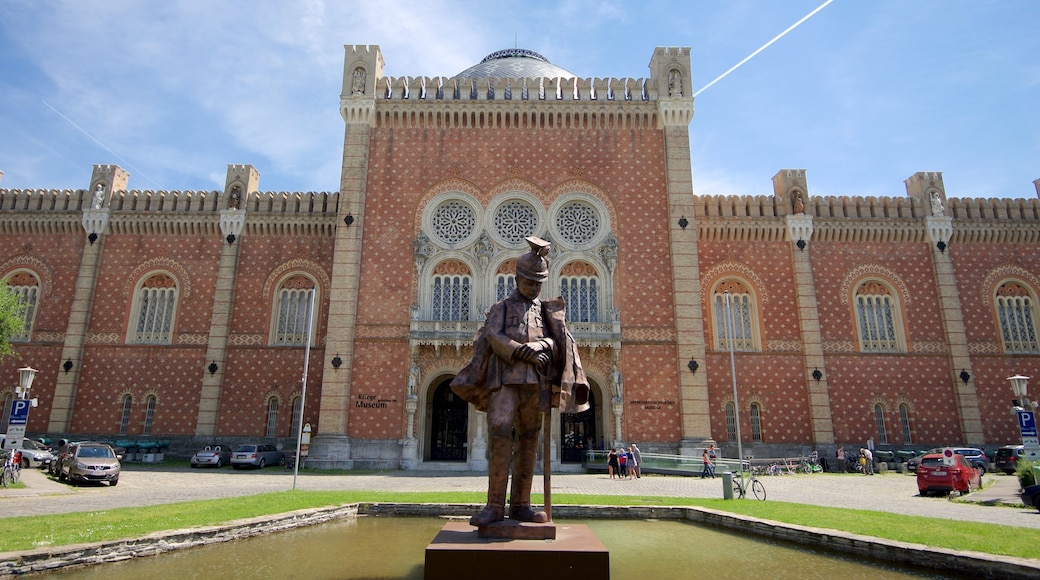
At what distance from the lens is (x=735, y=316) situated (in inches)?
1288

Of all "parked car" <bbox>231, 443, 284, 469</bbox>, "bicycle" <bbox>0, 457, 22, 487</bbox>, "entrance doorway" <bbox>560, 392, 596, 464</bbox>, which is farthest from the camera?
"entrance doorway" <bbox>560, 392, 596, 464</bbox>

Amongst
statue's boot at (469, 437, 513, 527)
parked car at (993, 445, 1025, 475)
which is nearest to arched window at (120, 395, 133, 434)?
statue's boot at (469, 437, 513, 527)

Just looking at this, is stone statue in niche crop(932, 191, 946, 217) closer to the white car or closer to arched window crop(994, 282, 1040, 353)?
arched window crop(994, 282, 1040, 353)

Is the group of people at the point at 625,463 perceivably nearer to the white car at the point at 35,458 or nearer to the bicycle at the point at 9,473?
the bicycle at the point at 9,473

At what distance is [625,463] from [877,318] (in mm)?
17992

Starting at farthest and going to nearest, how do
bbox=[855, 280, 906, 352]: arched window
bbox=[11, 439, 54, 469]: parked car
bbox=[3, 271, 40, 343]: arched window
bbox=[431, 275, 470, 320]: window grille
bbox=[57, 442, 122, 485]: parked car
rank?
bbox=[3, 271, 40, 343]: arched window → bbox=[855, 280, 906, 352]: arched window → bbox=[431, 275, 470, 320]: window grille → bbox=[11, 439, 54, 469]: parked car → bbox=[57, 442, 122, 485]: parked car

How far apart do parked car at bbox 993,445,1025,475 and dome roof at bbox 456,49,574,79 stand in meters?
30.3

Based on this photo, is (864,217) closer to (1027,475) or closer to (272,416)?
(1027,475)

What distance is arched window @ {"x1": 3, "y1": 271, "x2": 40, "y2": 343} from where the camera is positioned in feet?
107

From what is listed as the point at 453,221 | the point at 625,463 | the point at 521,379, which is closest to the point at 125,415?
the point at 453,221

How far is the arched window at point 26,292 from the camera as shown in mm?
32719

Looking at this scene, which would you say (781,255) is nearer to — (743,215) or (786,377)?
(743,215)

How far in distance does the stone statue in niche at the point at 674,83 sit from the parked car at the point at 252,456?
1101 inches

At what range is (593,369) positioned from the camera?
29391mm
